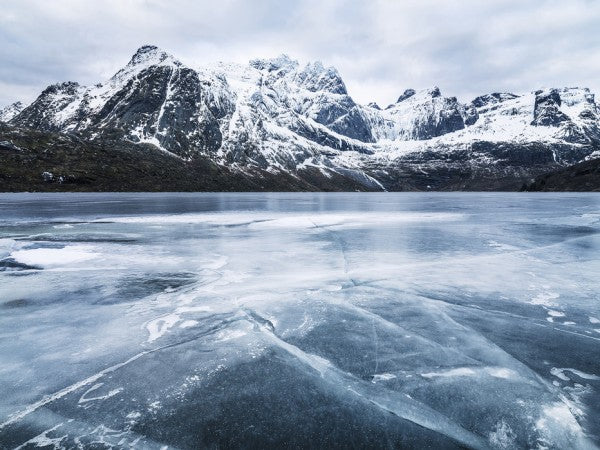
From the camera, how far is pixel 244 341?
29.3 feet

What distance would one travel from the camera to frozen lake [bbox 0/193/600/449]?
19.0 feet

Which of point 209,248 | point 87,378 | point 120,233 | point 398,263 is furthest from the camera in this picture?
point 120,233

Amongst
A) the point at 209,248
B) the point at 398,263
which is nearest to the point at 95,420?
the point at 398,263

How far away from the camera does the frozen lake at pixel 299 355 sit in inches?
228

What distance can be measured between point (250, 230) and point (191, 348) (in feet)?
75.1

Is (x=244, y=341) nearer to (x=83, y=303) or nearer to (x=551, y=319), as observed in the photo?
(x=83, y=303)

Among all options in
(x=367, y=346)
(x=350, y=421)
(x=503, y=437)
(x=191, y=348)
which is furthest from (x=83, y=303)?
(x=503, y=437)

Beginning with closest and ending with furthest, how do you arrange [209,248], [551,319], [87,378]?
[87,378] < [551,319] < [209,248]

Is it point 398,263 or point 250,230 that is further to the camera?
point 250,230

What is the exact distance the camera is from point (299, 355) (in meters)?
8.23

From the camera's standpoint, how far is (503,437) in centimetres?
564

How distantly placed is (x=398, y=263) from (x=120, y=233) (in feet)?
68.1

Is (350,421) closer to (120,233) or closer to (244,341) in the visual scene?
(244,341)

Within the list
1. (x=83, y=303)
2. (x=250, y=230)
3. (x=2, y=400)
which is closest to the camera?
(x=2, y=400)
